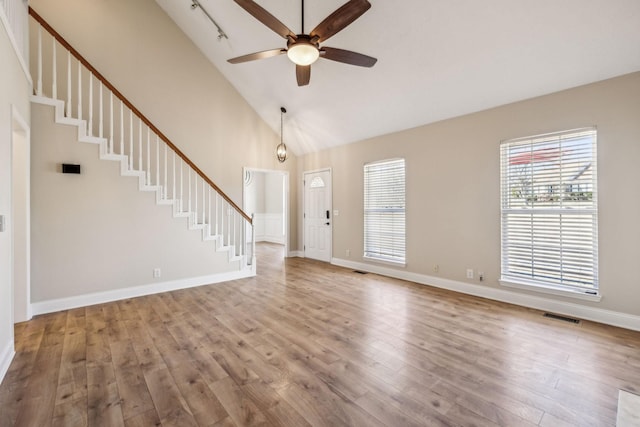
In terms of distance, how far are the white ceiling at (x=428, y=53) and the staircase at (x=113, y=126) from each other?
2.03 metres

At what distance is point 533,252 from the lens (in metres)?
3.73

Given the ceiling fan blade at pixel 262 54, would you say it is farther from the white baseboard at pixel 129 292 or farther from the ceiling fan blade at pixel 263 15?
the white baseboard at pixel 129 292

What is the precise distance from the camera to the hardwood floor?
178 centimetres

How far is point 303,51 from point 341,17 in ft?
1.57

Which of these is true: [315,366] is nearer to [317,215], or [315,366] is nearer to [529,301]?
[529,301]

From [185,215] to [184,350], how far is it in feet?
8.12

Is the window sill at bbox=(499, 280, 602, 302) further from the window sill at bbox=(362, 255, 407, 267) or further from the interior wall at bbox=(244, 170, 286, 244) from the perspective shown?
the interior wall at bbox=(244, 170, 286, 244)

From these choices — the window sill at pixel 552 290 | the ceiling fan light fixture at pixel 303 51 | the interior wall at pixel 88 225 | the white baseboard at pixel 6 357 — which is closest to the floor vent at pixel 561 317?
the window sill at pixel 552 290

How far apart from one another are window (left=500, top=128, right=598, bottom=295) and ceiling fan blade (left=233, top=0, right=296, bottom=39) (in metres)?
3.24

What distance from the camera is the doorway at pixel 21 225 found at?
3.16m

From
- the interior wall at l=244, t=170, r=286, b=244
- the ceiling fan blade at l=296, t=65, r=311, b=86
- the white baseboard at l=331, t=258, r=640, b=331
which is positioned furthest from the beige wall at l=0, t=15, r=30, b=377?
the interior wall at l=244, t=170, r=286, b=244

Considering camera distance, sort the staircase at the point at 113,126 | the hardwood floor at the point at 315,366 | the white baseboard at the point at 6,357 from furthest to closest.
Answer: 1. the staircase at the point at 113,126
2. the white baseboard at the point at 6,357
3. the hardwood floor at the point at 315,366

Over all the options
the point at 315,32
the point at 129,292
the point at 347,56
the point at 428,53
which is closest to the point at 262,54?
the point at 315,32

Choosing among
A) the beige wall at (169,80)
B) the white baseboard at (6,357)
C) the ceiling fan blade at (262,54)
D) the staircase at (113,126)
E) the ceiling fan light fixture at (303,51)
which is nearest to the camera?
the white baseboard at (6,357)
